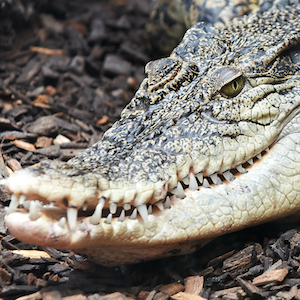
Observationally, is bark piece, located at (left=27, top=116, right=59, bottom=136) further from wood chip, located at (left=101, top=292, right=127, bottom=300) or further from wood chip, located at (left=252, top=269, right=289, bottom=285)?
wood chip, located at (left=252, top=269, right=289, bottom=285)

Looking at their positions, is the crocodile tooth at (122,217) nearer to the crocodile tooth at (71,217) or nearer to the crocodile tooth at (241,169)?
the crocodile tooth at (71,217)

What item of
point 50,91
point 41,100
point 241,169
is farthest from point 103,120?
point 241,169

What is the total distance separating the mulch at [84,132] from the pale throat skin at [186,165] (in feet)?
0.72

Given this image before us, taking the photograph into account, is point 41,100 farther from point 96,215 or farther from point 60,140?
point 96,215

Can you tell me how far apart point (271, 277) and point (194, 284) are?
52cm

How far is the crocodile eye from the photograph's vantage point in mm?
2775

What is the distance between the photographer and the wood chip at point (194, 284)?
2455mm

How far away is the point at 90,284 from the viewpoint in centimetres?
242

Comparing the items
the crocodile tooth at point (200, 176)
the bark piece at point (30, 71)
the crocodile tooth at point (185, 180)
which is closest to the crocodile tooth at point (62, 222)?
the crocodile tooth at point (185, 180)

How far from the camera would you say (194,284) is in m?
2.50

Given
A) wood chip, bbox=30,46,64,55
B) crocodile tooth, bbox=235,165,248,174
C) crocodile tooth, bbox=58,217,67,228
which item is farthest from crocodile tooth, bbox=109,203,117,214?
wood chip, bbox=30,46,64,55

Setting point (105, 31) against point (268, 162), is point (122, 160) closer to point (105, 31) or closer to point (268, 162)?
point (268, 162)

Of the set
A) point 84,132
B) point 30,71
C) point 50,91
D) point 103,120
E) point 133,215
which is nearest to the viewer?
point 133,215

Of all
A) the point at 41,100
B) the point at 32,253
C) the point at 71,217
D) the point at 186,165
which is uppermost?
the point at 41,100
